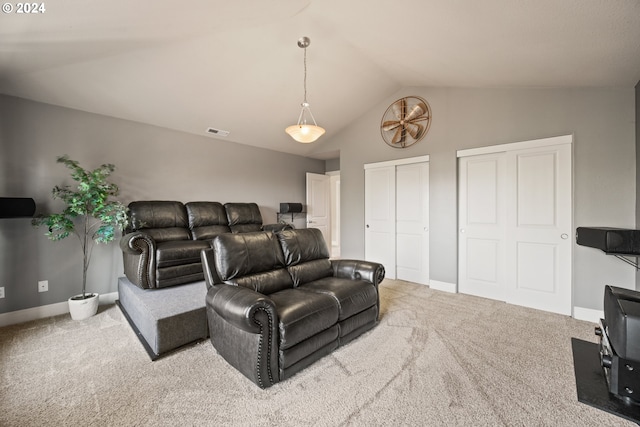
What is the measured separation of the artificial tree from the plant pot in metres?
0.13

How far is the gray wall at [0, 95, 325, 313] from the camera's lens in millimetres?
2871

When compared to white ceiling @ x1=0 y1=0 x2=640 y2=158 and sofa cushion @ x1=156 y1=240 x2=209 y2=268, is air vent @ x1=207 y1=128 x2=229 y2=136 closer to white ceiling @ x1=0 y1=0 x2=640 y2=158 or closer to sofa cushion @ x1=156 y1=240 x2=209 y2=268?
white ceiling @ x1=0 y1=0 x2=640 y2=158

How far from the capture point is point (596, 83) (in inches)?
106

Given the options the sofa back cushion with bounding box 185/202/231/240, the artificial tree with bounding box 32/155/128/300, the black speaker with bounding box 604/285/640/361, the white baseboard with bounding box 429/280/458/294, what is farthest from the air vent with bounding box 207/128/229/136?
the black speaker with bounding box 604/285/640/361

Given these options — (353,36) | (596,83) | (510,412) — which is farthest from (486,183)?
(510,412)

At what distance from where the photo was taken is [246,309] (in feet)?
5.50

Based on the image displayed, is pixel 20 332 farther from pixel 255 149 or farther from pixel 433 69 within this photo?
pixel 433 69

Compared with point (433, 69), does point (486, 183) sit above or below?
below

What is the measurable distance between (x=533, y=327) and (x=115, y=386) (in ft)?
12.2

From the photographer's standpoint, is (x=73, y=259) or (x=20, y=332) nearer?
(x=20, y=332)

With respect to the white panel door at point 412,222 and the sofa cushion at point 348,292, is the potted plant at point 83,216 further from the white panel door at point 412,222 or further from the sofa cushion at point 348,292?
the white panel door at point 412,222

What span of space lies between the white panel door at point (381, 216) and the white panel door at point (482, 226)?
109cm

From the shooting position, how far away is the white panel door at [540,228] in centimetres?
301

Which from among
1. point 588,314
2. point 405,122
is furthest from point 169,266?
point 588,314
